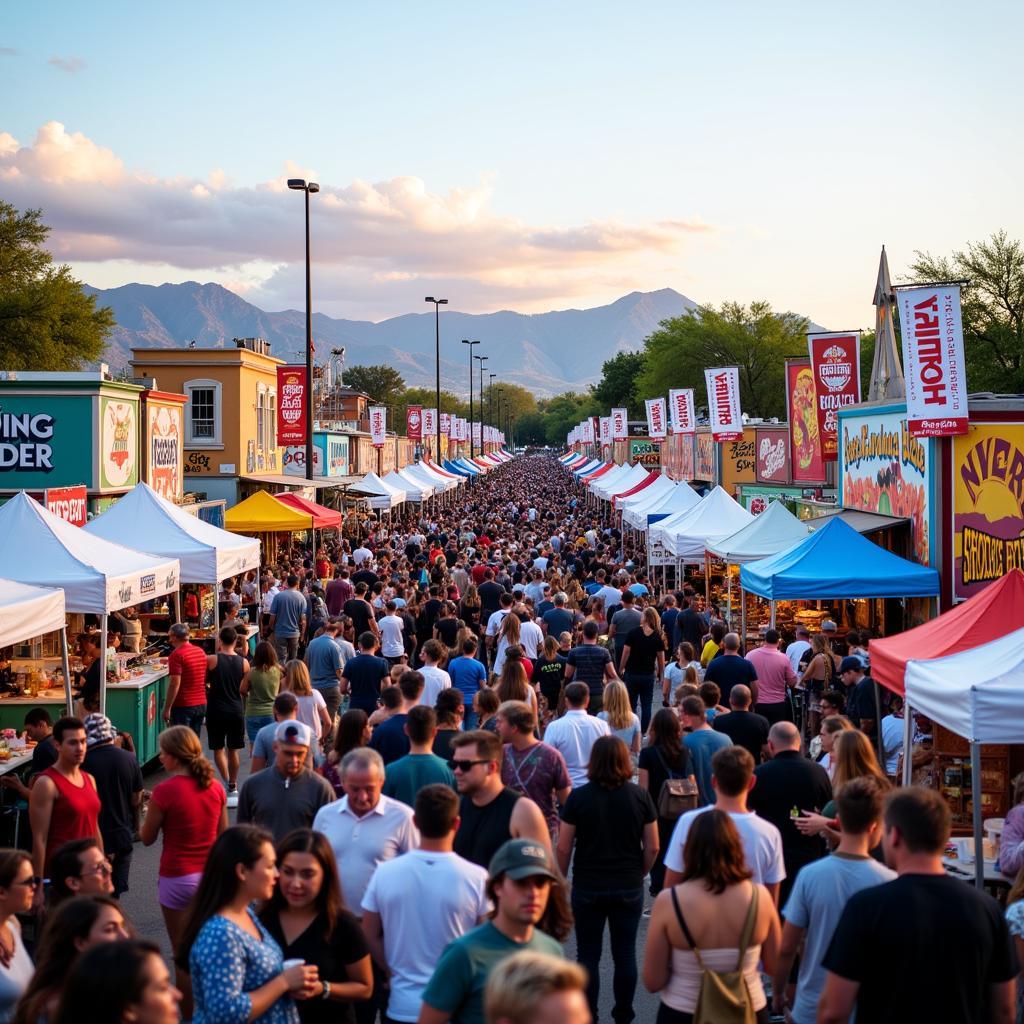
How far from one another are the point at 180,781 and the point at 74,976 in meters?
3.30

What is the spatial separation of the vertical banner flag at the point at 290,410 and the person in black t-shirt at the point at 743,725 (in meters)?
20.4

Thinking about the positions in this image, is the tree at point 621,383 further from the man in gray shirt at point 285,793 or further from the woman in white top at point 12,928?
the woman in white top at point 12,928

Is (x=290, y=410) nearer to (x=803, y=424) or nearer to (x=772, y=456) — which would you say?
(x=772, y=456)

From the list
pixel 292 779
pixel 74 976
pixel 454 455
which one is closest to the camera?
pixel 74 976

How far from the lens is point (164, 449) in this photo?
2241cm

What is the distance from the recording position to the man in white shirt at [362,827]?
17.1 ft

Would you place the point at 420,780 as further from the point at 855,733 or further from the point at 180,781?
the point at 855,733

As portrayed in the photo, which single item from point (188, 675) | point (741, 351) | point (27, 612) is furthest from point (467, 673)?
point (741, 351)

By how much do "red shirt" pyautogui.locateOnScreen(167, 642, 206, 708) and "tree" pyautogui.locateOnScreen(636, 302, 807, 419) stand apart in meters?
67.7

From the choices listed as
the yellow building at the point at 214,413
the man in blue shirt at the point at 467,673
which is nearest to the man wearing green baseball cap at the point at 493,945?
the man in blue shirt at the point at 467,673

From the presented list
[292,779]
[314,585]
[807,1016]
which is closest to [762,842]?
[807,1016]

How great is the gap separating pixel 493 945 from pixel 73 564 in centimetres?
886

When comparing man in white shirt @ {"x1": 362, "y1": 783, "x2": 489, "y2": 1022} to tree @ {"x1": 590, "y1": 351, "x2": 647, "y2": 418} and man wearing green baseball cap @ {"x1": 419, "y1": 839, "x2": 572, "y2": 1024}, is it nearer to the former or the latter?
man wearing green baseball cap @ {"x1": 419, "y1": 839, "x2": 572, "y2": 1024}

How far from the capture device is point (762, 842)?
16.7 ft
